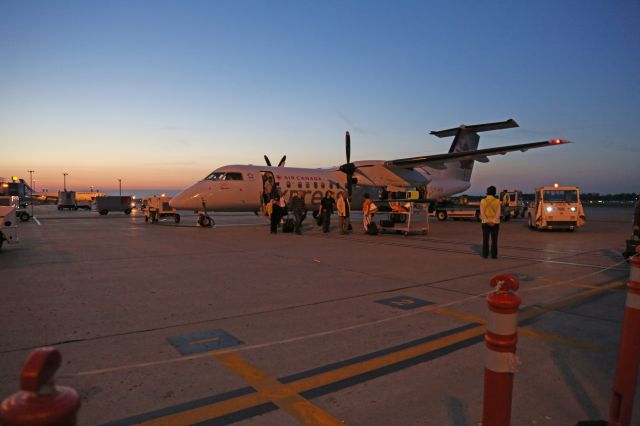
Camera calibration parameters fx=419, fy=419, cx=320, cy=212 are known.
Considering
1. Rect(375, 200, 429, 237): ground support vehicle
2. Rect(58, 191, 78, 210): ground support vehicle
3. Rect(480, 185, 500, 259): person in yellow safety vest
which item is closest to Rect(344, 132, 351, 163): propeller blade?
Rect(375, 200, 429, 237): ground support vehicle

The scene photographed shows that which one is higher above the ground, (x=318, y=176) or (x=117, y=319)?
(x=318, y=176)

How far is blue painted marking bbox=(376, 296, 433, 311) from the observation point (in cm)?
582

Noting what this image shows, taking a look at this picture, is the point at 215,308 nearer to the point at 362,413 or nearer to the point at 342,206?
the point at 362,413

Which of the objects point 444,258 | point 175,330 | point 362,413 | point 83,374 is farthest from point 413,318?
point 444,258

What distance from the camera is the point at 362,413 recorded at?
3.07 metres

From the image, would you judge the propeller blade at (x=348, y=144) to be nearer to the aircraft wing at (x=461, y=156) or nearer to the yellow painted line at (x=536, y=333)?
the aircraft wing at (x=461, y=156)

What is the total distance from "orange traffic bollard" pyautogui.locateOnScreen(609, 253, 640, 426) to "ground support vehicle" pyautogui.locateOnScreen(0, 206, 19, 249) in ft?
41.6

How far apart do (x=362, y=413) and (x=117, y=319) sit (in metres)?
3.52

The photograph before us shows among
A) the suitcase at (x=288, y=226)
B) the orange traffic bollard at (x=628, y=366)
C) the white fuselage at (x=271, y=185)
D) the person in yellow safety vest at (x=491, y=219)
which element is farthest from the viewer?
the white fuselage at (x=271, y=185)

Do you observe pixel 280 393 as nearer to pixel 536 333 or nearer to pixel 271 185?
pixel 536 333

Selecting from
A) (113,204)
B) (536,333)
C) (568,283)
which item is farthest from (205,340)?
(113,204)

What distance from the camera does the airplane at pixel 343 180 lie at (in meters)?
18.6

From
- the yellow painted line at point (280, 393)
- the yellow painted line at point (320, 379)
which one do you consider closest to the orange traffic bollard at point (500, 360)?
the yellow painted line at point (280, 393)

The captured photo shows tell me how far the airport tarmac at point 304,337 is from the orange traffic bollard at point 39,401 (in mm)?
1923
